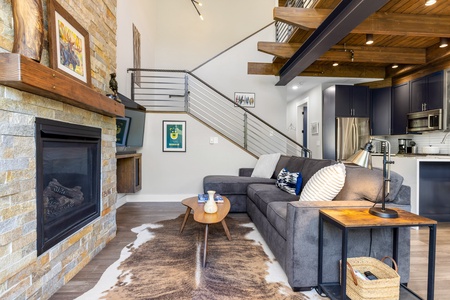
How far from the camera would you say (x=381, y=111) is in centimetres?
543

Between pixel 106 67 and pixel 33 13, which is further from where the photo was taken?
pixel 106 67

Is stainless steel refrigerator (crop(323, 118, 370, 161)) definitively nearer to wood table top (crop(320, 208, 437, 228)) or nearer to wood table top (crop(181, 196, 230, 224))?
wood table top (crop(181, 196, 230, 224))

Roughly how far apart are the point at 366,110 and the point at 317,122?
3.67ft

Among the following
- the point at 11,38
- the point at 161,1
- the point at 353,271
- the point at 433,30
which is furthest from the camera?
the point at 161,1

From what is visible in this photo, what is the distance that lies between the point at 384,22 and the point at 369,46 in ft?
3.90

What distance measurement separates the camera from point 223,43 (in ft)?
20.8

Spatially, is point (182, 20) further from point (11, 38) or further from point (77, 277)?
point (77, 277)

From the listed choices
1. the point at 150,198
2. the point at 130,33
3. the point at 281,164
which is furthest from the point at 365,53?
the point at 150,198

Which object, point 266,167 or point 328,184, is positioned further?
point 266,167

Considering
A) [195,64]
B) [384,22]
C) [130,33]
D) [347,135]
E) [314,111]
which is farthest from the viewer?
[314,111]

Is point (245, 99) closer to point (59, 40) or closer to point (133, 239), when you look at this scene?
point (133, 239)

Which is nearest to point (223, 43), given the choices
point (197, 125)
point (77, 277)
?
point (197, 125)

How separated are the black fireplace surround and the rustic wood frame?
410 millimetres

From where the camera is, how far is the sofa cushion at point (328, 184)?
75.3 inches
